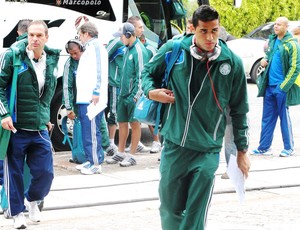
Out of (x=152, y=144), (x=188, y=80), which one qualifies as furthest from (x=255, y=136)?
(x=188, y=80)

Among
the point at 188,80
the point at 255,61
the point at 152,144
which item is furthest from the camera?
the point at 255,61

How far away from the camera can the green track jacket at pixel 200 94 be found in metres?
6.14

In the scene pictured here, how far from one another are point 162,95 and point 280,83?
6.70 m

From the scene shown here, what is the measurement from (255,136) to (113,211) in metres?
6.24

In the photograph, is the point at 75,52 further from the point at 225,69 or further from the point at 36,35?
the point at 225,69

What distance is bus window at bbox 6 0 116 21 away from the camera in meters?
13.2

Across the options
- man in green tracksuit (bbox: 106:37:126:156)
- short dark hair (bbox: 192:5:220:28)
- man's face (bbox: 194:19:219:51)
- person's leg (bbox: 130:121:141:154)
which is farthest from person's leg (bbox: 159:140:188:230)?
man in green tracksuit (bbox: 106:37:126:156)

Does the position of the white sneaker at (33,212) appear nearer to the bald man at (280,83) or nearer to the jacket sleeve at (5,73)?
the jacket sleeve at (5,73)

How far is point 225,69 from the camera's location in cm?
616

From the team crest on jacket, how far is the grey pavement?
8.45 feet

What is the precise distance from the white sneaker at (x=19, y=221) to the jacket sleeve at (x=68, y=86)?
3225mm

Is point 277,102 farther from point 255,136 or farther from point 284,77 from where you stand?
point 255,136

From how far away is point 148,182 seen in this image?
10609 mm

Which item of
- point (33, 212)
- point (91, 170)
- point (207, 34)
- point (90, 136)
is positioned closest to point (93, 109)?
point (90, 136)
